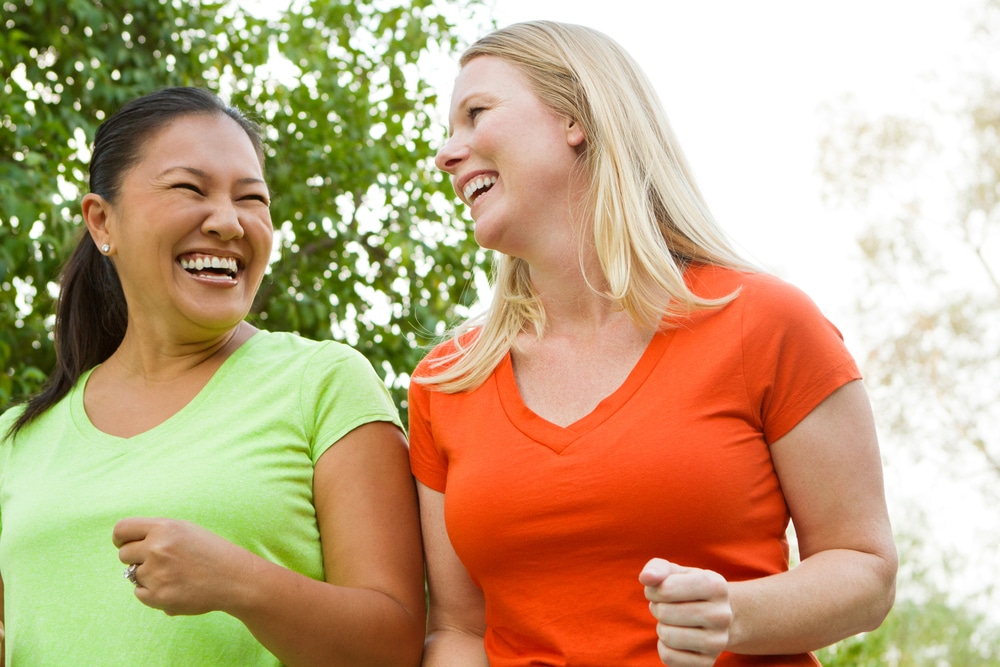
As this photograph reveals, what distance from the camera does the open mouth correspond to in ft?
7.45

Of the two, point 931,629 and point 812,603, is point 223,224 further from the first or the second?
point 931,629

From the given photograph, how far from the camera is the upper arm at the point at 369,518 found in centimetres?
204

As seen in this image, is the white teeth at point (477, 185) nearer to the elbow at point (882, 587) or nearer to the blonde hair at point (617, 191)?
the blonde hair at point (617, 191)

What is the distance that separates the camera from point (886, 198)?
1195 cm

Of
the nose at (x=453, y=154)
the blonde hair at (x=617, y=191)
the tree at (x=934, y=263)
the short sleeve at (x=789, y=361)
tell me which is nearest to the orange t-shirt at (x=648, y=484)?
the short sleeve at (x=789, y=361)

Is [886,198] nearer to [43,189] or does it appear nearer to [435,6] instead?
[435,6]

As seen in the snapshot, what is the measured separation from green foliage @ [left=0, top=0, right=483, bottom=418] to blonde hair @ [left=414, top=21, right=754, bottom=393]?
4.15 feet

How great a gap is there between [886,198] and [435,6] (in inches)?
350

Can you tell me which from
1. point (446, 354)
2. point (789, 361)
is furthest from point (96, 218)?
point (789, 361)

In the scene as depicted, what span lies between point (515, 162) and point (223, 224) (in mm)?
620

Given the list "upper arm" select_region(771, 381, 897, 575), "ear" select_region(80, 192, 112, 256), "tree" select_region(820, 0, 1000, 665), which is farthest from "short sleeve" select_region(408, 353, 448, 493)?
"tree" select_region(820, 0, 1000, 665)

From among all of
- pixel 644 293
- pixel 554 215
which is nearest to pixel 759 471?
pixel 644 293

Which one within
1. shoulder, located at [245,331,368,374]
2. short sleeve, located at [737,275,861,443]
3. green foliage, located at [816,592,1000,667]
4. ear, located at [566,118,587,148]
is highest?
Result: ear, located at [566,118,587,148]

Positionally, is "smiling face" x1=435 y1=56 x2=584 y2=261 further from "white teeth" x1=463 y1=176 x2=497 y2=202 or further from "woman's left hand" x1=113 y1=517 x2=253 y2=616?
"woman's left hand" x1=113 y1=517 x2=253 y2=616
